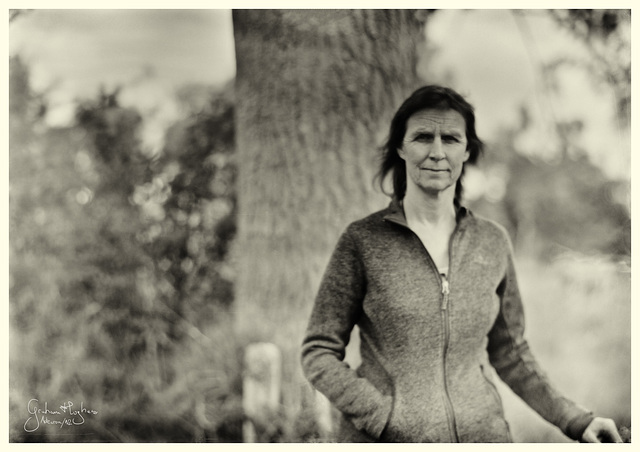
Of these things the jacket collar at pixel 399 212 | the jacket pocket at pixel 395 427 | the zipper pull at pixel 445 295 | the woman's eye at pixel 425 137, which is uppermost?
the woman's eye at pixel 425 137

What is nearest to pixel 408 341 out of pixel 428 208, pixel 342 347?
pixel 342 347

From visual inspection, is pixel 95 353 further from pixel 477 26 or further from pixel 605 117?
pixel 605 117

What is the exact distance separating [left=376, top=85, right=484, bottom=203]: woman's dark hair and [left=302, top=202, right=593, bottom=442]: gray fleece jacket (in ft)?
0.52

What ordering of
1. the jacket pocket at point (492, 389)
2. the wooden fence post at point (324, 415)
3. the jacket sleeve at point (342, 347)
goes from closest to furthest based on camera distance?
the jacket sleeve at point (342, 347), the jacket pocket at point (492, 389), the wooden fence post at point (324, 415)

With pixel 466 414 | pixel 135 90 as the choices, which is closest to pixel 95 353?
pixel 135 90

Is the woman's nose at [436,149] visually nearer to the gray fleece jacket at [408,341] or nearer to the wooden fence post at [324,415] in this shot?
the gray fleece jacket at [408,341]

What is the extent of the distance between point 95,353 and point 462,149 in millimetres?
1595

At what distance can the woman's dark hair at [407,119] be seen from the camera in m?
2.18

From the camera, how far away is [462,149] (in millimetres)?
2203

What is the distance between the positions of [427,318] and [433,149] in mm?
569

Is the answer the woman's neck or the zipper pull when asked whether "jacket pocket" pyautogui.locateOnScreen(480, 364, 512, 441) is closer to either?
the zipper pull
